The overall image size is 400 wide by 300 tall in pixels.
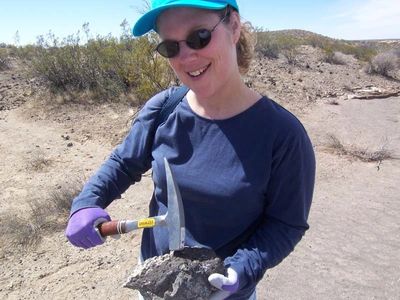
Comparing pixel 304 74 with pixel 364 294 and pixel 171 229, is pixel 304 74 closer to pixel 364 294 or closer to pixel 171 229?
pixel 364 294

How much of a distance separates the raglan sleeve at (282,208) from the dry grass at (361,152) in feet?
17.7

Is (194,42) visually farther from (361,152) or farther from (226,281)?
(361,152)

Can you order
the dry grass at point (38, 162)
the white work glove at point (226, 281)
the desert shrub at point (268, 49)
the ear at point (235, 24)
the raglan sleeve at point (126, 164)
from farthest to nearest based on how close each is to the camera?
the desert shrub at point (268, 49)
the dry grass at point (38, 162)
the raglan sleeve at point (126, 164)
the ear at point (235, 24)
the white work glove at point (226, 281)

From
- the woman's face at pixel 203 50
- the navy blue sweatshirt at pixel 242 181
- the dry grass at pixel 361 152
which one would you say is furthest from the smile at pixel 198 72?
the dry grass at pixel 361 152

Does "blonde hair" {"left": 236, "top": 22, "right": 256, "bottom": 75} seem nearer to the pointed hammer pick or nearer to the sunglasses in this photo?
the sunglasses

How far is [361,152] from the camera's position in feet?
21.3

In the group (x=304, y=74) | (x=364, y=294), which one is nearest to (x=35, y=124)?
(x=364, y=294)

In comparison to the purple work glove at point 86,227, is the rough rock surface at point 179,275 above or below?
below

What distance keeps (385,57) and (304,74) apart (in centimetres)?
408

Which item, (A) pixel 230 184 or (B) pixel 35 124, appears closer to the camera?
(A) pixel 230 184

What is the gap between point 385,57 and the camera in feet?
50.6

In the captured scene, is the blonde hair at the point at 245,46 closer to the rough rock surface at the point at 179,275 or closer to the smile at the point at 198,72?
the smile at the point at 198,72

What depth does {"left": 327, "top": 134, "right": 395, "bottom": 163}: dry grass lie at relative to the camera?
6.34 meters

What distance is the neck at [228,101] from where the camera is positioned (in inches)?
54.5
